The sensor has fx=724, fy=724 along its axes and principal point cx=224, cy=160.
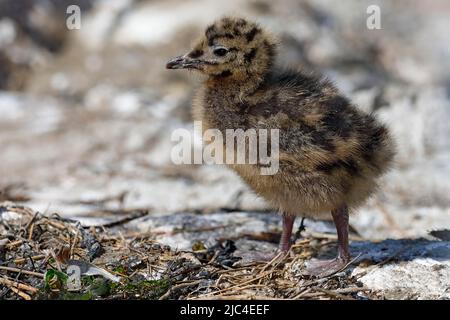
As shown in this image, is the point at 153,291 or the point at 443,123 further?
the point at 443,123

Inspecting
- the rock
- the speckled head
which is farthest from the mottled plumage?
the rock

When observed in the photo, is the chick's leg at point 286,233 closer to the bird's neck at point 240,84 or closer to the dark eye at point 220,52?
the bird's neck at point 240,84

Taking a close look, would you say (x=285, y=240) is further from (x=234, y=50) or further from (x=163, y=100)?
(x=163, y=100)

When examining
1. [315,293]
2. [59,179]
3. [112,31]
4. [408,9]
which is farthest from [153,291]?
[408,9]

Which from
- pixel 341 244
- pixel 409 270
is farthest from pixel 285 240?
pixel 409 270

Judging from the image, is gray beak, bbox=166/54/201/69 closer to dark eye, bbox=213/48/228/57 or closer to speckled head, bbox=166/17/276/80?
speckled head, bbox=166/17/276/80

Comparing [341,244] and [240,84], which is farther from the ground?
[240,84]

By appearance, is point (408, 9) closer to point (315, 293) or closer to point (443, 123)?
point (443, 123)
